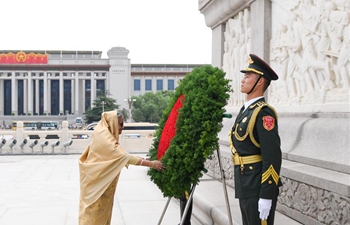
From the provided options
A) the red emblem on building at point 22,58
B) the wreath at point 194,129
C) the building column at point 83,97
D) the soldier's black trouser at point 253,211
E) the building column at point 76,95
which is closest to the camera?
the soldier's black trouser at point 253,211

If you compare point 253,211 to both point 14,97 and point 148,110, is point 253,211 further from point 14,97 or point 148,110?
point 14,97

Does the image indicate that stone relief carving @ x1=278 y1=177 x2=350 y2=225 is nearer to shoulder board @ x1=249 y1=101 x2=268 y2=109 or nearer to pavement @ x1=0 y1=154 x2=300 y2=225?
pavement @ x1=0 y1=154 x2=300 y2=225

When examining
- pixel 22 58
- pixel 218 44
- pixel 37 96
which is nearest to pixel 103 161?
pixel 218 44

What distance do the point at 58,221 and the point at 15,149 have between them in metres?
13.6

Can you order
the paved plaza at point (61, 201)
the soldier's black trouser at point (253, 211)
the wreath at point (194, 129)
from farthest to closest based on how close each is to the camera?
1. the paved plaza at point (61, 201)
2. the wreath at point (194, 129)
3. the soldier's black trouser at point (253, 211)

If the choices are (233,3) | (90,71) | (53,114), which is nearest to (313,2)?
(233,3)

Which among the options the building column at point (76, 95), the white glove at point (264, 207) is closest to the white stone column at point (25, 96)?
the building column at point (76, 95)

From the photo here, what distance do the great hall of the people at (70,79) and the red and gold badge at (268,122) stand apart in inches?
2439

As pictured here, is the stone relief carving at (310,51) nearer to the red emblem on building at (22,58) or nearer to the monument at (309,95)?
the monument at (309,95)

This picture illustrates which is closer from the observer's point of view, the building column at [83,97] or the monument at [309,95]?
the monument at [309,95]

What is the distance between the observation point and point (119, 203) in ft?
18.9

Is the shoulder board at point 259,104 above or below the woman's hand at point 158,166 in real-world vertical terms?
above

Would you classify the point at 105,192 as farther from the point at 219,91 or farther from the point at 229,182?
the point at 229,182

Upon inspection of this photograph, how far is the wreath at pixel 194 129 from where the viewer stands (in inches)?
112
